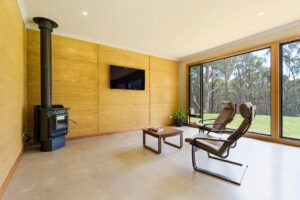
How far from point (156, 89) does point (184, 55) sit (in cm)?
196

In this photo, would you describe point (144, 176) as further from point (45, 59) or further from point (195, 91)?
point (195, 91)

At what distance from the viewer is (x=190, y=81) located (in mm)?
6074

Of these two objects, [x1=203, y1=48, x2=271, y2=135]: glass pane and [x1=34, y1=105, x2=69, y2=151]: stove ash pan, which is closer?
[x1=34, y1=105, x2=69, y2=151]: stove ash pan

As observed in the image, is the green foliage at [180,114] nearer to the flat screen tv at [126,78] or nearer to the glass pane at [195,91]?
the glass pane at [195,91]

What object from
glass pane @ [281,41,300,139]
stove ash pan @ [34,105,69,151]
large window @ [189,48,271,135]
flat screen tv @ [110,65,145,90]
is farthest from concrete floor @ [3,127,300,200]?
large window @ [189,48,271,135]

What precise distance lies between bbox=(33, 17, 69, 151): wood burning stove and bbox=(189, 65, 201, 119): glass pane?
4847 millimetres

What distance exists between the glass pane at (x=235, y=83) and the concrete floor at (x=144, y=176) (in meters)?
3.06

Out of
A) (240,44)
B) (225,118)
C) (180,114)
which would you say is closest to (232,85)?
(240,44)

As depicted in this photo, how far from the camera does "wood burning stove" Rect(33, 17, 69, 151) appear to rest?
2947mm

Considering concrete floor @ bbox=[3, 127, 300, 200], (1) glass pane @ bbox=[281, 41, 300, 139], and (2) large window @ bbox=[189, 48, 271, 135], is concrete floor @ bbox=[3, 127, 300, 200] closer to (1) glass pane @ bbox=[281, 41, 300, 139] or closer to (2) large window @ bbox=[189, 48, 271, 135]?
(1) glass pane @ bbox=[281, 41, 300, 139]

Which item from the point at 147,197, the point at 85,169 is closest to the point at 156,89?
the point at 85,169

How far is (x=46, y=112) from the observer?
2949 millimetres

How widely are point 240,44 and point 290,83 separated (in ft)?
5.73

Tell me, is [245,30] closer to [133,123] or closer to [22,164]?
[133,123]
